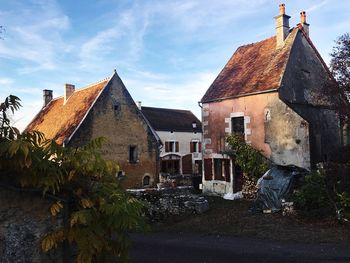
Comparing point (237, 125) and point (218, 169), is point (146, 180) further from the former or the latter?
point (237, 125)

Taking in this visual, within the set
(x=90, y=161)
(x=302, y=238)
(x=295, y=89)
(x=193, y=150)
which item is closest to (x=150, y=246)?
(x=302, y=238)

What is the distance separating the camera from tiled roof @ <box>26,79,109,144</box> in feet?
80.5

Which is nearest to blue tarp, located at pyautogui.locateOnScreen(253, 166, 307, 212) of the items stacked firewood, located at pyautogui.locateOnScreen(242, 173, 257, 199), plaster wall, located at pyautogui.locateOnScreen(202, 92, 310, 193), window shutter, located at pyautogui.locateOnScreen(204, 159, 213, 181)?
plaster wall, located at pyautogui.locateOnScreen(202, 92, 310, 193)

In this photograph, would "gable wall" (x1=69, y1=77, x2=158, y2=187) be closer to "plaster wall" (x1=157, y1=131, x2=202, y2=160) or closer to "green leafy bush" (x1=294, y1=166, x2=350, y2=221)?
"plaster wall" (x1=157, y1=131, x2=202, y2=160)

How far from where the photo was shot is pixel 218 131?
21469 millimetres

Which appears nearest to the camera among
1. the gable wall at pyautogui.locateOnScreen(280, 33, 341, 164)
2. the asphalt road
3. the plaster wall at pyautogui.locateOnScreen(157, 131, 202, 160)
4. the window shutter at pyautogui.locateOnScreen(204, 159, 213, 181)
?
the asphalt road

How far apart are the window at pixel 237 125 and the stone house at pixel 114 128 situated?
7339 mm

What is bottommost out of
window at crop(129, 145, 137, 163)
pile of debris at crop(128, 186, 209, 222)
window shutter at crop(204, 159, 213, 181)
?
pile of debris at crop(128, 186, 209, 222)

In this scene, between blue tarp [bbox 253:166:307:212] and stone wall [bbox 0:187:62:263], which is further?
blue tarp [bbox 253:166:307:212]

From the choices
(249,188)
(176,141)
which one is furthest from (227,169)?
(176,141)

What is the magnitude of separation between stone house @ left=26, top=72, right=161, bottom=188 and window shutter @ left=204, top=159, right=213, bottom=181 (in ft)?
16.4

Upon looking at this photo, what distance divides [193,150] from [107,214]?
1480 inches

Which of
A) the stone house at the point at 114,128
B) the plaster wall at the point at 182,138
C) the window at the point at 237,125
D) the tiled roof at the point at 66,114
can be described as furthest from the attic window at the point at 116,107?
the plaster wall at the point at 182,138

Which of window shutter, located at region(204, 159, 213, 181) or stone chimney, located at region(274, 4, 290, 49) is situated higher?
stone chimney, located at region(274, 4, 290, 49)
